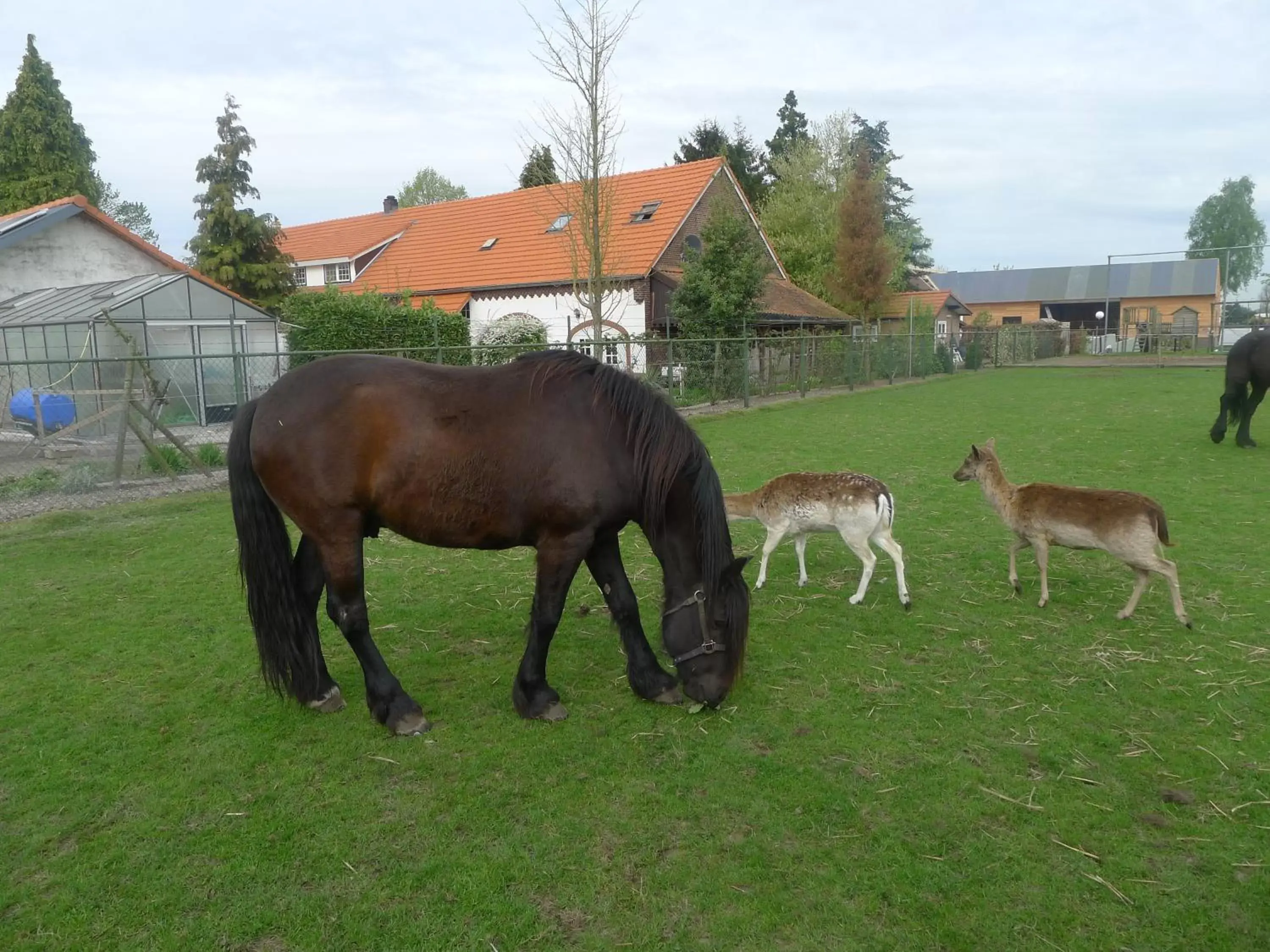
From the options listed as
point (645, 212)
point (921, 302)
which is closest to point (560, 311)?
point (645, 212)

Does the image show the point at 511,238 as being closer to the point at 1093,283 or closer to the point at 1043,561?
the point at 1043,561

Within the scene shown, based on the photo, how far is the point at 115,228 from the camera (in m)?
20.5

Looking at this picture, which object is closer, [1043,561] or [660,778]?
[660,778]

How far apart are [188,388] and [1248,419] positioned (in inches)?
680

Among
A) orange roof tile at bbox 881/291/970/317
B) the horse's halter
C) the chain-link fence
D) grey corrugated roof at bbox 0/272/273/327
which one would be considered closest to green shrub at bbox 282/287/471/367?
grey corrugated roof at bbox 0/272/273/327

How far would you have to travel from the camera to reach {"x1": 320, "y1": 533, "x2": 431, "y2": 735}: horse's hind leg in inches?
154

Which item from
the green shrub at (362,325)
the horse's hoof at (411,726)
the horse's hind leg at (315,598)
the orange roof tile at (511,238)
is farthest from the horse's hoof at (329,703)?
the orange roof tile at (511,238)

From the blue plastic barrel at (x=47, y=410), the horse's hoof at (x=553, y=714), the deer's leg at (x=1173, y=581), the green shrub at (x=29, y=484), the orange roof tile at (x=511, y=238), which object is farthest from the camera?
the orange roof tile at (x=511, y=238)

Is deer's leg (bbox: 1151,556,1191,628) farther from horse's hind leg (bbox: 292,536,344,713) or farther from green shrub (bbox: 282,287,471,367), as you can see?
green shrub (bbox: 282,287,471,367)

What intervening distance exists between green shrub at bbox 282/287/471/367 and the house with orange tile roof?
345 cm

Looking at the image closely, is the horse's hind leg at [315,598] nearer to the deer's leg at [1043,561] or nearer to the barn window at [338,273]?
the deer's leg at [1043,561]

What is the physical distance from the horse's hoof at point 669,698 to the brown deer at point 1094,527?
2.76 metres

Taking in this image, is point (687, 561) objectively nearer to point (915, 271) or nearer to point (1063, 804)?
point (1063, 804)

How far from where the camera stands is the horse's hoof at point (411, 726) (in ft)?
12.7
